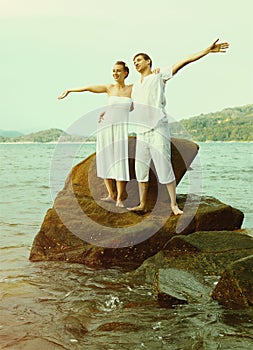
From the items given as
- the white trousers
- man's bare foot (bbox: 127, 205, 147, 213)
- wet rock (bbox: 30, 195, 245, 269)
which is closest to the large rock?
wet rock (bbox: 30, 195, 245, 269)

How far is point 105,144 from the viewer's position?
798cm

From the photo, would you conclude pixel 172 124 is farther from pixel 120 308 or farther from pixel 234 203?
pixel 234 203

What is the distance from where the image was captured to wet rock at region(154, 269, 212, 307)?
5.06 m

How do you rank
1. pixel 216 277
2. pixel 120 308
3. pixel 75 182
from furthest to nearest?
1. pixel 75 182
2. pixel 216 277
3. pixel 120 308

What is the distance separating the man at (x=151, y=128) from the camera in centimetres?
744

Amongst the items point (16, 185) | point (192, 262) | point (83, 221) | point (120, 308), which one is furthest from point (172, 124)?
point (16, 185)

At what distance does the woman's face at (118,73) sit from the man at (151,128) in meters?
0.25

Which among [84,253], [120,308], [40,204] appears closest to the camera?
[120,308]

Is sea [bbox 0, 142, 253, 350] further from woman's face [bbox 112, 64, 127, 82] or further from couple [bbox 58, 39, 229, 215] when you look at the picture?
woman's face [bbox 112, 64, 127, 82]

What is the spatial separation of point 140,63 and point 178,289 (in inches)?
143

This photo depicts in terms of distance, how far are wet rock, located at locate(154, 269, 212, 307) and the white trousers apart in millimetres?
2272

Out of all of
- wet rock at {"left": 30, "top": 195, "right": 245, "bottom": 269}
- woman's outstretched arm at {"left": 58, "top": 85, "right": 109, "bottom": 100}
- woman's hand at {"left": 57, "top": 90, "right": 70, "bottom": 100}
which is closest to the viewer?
wet rock at {"left": 30, "top": 195, "right": 245, "bottom": 269}

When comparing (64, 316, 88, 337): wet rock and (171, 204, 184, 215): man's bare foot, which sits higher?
(171, 204, 184, 215): man's bare foot

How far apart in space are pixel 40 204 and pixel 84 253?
24.6ft
